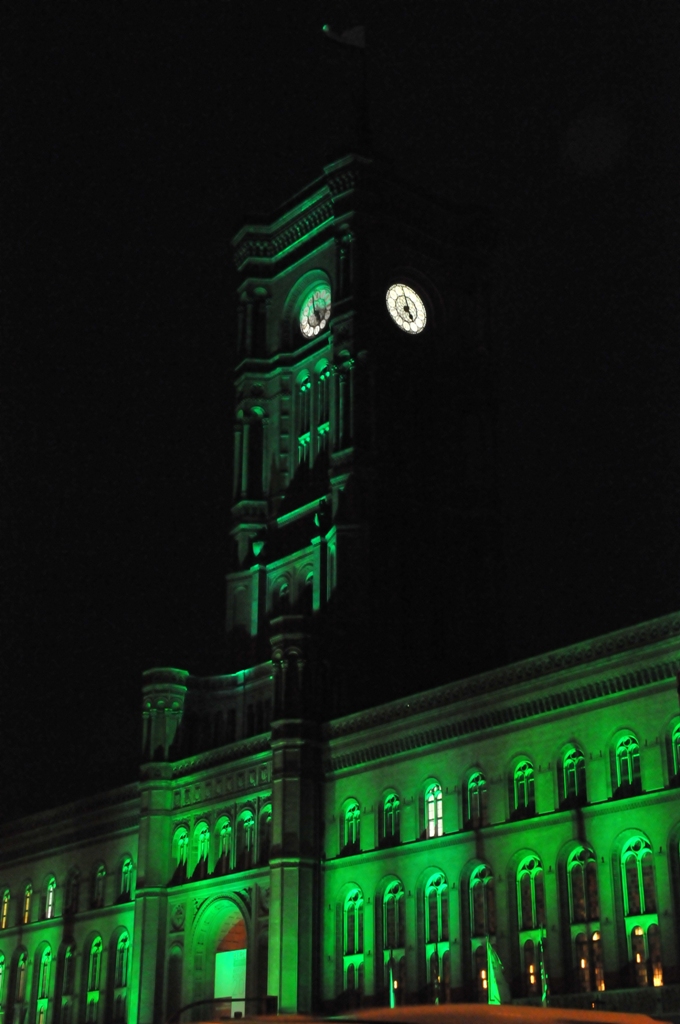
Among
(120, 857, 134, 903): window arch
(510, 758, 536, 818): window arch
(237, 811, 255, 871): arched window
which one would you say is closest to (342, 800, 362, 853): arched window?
(237, 811, 255, 871): arched window

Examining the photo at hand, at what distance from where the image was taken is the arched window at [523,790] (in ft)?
190

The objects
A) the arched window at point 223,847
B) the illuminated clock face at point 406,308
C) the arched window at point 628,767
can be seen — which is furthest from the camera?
the illuminated clock face at point 406,308

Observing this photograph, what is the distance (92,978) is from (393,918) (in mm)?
27460

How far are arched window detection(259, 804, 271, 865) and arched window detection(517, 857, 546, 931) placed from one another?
55.7 feet

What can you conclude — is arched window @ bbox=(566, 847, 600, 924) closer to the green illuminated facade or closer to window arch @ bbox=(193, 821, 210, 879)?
the green illuminated facade

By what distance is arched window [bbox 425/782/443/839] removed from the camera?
62.4 m

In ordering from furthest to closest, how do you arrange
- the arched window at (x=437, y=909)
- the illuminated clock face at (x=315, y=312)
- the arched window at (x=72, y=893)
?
the illuminated clock face at (x=315, y=312) → the arched window at (x=72, y=893) → the arched window at (x=437, y=909)

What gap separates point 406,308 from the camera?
90625 millimetres

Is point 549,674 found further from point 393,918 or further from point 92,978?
point 92,978

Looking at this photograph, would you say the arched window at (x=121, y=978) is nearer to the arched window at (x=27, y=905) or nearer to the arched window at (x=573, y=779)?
the arched window at (x=27, y=905)

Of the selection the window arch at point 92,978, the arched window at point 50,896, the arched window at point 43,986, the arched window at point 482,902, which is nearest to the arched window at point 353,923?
the arched window at point 482,902

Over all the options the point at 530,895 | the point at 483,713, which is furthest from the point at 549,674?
the point at 530,895

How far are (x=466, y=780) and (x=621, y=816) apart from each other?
989cm

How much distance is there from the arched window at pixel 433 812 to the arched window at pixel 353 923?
554 centimetres
